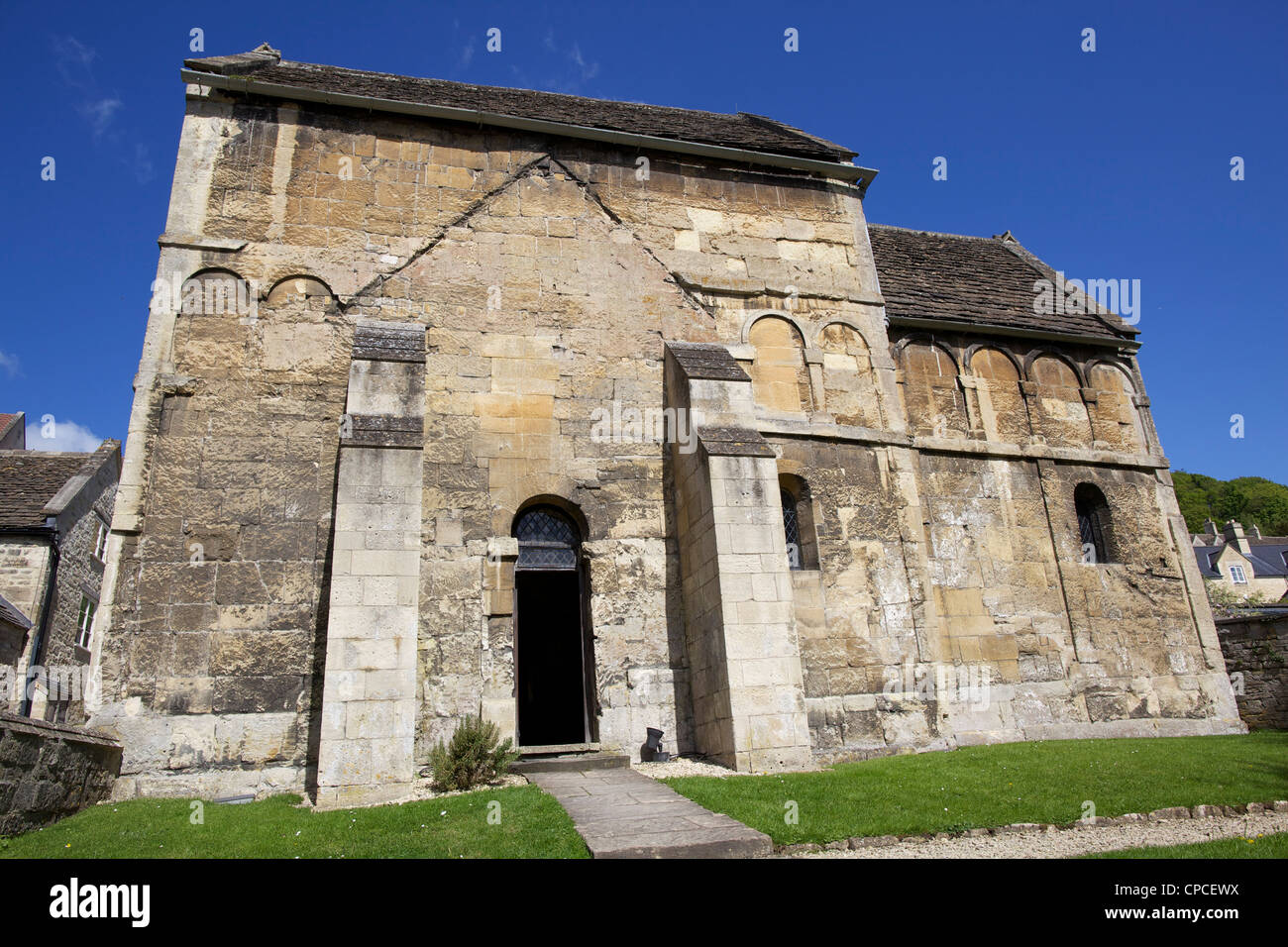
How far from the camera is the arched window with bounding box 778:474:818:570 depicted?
1133 cm

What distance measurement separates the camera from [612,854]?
4867 millimetres

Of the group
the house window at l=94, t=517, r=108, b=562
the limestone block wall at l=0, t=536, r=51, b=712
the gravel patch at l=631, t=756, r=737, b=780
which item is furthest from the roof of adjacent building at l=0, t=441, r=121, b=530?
the gravel patch at l=631, t=756, r=737, b=780

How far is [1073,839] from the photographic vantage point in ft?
18.8

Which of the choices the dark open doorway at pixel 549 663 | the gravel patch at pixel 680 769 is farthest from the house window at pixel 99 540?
the gravel patch at pixel 680 769

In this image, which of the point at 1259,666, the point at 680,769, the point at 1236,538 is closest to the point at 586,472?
the point at 680,769

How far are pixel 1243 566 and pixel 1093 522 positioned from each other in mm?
44447

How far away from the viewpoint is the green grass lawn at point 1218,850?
5020mm

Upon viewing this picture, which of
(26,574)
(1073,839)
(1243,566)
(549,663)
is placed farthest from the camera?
(1243,566)

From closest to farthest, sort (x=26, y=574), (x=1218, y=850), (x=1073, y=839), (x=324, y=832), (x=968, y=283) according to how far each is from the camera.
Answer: (x=1218, y=850) → (x=1073, y=839) → (x=324, y=832) → (x=968, y=283) → (x=26, y=574)

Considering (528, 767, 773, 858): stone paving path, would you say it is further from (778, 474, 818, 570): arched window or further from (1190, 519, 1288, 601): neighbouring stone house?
(1190, 519, 1288, 601): neighbouring stone house

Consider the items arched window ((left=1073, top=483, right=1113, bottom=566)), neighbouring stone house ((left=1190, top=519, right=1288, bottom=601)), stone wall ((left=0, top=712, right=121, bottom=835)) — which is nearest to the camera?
stone wall ((left=0, top=712, right=121, bottom=835))

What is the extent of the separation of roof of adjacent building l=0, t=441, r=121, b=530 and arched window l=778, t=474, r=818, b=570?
54.3 ft

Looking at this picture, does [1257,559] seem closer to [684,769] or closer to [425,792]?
[684,769]
